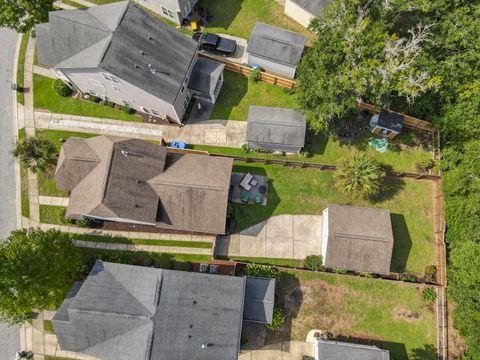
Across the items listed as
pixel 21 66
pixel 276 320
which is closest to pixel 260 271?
pixel 276 320

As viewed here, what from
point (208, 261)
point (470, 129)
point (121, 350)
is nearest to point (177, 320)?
point (121, 350)

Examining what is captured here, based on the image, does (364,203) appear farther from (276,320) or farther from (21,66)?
(21,66)

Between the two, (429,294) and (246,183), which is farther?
(246,183)

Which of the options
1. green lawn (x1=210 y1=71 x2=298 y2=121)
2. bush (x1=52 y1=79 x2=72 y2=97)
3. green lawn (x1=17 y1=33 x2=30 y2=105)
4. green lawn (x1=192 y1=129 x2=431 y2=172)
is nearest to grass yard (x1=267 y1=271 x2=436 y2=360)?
green lawn (x1=192 y1=129 x2=431 y2=172)

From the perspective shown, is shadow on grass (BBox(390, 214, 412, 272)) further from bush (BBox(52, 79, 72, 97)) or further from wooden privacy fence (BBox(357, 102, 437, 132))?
bush (BBox(52, 79, 72, 97))

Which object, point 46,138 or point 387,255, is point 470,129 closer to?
point 387,255

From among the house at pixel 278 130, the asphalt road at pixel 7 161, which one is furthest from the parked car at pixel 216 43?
the asphalt road at pixel 7 161
